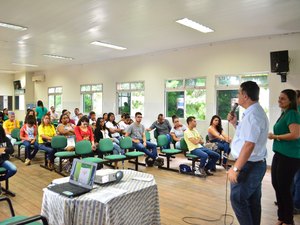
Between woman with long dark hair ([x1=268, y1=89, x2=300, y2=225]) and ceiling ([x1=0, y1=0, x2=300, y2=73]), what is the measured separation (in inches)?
84.1

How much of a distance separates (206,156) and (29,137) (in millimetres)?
4144

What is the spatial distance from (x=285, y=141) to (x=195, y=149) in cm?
260

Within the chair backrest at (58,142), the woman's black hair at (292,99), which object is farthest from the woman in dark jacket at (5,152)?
the woman's black hair at (292,99)

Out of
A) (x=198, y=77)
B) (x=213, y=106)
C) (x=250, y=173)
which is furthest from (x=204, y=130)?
(x=250, y=173)

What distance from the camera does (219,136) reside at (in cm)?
582

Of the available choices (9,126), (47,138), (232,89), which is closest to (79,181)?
(47,138)

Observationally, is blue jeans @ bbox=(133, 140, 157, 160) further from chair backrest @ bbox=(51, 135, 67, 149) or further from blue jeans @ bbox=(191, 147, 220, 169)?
chair backrest @ bbox=(51, 135, 67, 149)

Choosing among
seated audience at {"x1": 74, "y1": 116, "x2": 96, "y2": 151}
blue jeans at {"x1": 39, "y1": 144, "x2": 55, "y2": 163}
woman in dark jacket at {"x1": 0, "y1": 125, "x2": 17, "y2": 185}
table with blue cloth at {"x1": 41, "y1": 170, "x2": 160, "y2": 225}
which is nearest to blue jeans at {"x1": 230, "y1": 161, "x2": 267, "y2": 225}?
table with blue cloth at {"x1": 41, "y1": 170, "x2": 160, "y2": 225}

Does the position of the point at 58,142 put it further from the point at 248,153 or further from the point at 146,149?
the point at 248,153

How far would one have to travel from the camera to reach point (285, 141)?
2.81 m

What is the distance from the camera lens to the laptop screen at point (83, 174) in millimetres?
2109

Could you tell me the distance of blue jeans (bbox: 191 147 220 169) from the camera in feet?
17.2

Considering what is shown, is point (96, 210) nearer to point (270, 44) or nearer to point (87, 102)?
point (270, 44)

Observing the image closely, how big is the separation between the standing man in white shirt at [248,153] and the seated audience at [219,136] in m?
3.61
